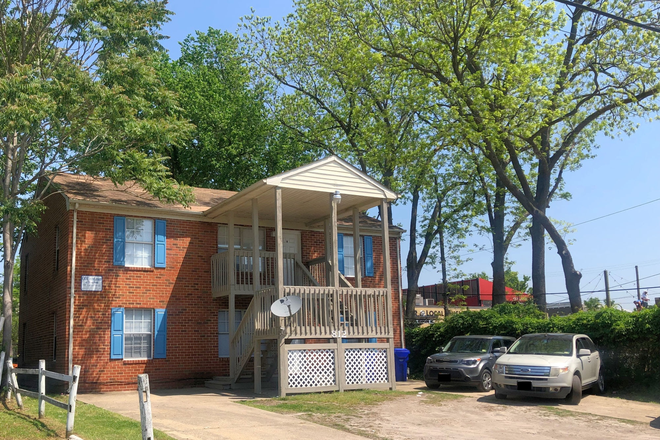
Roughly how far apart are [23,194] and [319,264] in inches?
360

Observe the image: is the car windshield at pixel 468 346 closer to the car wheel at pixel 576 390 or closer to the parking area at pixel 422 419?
the parking area at pixel 422 419

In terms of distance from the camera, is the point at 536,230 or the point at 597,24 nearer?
the point at 597,24

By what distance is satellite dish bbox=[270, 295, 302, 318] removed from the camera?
597 inches

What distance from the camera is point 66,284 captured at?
17.7 metres

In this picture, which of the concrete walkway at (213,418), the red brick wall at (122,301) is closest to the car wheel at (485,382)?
the concrete walkway at (213,418)

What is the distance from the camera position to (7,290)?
48.1ft

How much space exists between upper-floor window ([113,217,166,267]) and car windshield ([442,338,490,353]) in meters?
8.90

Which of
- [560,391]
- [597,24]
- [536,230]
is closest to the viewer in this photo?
[560,391]

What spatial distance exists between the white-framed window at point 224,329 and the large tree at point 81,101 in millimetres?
4240

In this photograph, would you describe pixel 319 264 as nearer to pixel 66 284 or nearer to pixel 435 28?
pixel 66 284

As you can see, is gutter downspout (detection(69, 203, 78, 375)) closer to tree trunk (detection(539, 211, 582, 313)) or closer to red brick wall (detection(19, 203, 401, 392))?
red brick wall (detection(19, 203, 401, 392))

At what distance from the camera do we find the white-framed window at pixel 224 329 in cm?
1981

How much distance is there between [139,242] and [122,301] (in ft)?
5.90

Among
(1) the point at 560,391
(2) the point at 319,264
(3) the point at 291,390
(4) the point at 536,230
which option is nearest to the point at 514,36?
(4) the point at 536,230
